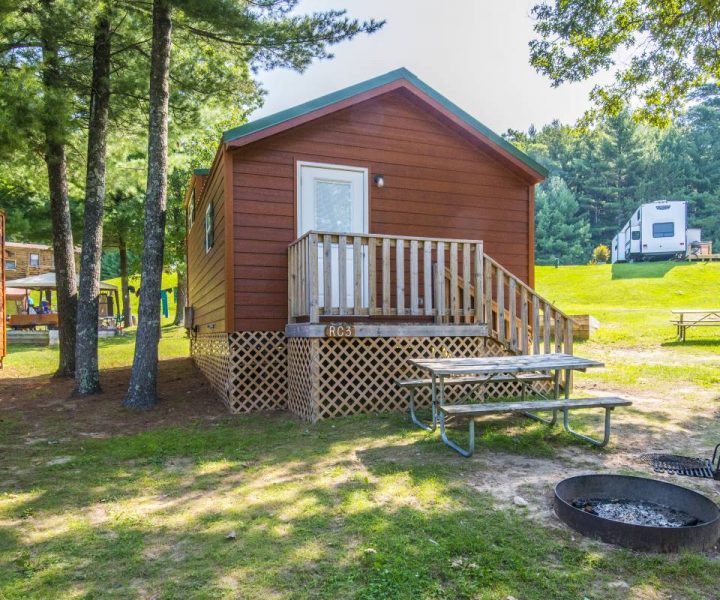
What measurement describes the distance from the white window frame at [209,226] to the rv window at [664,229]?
2829 centimetres

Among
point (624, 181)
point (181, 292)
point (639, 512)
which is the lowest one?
point (639, 512)

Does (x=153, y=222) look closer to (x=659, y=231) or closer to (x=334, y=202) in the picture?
(x=334, y=202)

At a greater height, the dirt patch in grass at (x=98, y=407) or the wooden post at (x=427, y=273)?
the wooden post at (x=427, y=273)

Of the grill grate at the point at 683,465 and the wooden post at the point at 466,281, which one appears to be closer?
the grill grate at the point at 683,465

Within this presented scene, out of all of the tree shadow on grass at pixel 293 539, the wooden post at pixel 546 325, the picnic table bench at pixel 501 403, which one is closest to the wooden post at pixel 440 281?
the picnic table bench at pixel 501 403

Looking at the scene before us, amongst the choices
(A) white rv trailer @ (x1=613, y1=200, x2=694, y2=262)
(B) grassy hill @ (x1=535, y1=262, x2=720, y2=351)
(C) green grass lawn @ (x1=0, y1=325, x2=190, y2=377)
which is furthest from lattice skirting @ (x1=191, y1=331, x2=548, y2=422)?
(A) white rv trailer @ (x1=613, y1=200, x2=694, y2=262)

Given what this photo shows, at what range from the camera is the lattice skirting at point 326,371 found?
6.29 m

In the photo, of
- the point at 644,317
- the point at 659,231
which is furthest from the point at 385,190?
the point at 659,231

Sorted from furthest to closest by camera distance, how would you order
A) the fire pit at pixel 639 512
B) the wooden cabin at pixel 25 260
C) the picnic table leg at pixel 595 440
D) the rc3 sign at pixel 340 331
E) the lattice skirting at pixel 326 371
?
the wooden cabin at pixel 25 260, the lattice skirting at pixel 326 371, the rc3 sign at pixel 340 331, the picnic table leg at pixel 595 440, the fire pit at pixel 639 512

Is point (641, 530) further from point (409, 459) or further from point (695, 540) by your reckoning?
point (409, 459)

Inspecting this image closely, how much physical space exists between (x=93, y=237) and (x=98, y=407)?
2.72 metres

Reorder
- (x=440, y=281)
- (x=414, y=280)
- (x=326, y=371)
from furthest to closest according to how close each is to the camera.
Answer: (x=440, y=281) → (x=414, y=280) → (x=326, y=371)

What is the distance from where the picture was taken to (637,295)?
23.4m

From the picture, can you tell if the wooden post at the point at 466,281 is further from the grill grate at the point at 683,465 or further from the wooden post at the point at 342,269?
the grill grate at the point at 683,465
